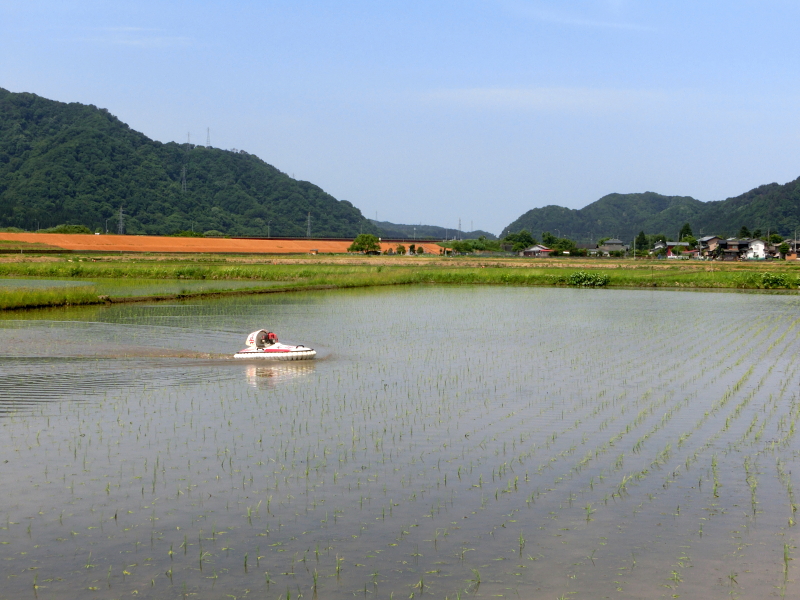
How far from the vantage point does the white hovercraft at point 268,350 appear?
17.2m

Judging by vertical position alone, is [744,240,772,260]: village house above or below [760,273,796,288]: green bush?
above

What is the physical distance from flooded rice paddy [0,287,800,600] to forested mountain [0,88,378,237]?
12158 cm

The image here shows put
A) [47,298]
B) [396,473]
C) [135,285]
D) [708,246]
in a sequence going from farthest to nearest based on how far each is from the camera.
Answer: [708,246] → [135,285] → [47,298] → [396,473]

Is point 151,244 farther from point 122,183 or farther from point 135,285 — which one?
point 122,183

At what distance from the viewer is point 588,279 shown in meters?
50.2

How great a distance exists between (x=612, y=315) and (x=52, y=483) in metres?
24.1

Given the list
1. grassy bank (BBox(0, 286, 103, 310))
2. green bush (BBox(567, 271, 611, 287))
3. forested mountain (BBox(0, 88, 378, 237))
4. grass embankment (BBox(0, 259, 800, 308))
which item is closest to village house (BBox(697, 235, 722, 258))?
grass embankment (BBox(0, 259, 800, 308))

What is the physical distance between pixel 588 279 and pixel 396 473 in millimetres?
43214

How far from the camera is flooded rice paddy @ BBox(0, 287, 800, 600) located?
20.7 feet

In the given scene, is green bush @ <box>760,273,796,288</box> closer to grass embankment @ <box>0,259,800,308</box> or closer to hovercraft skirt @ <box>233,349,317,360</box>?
grass embankment @ <box>0,259,800,308</box>

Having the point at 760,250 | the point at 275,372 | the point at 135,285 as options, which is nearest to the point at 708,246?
the point at 760,250

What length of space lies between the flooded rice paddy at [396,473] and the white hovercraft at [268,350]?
2.18ft

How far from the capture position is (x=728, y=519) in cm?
749

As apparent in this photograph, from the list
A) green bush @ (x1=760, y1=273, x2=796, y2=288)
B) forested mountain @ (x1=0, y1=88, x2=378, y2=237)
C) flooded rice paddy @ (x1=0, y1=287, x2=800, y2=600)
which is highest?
forested mountain @ (x1=0, y1=88, x2=378, y2=237)
